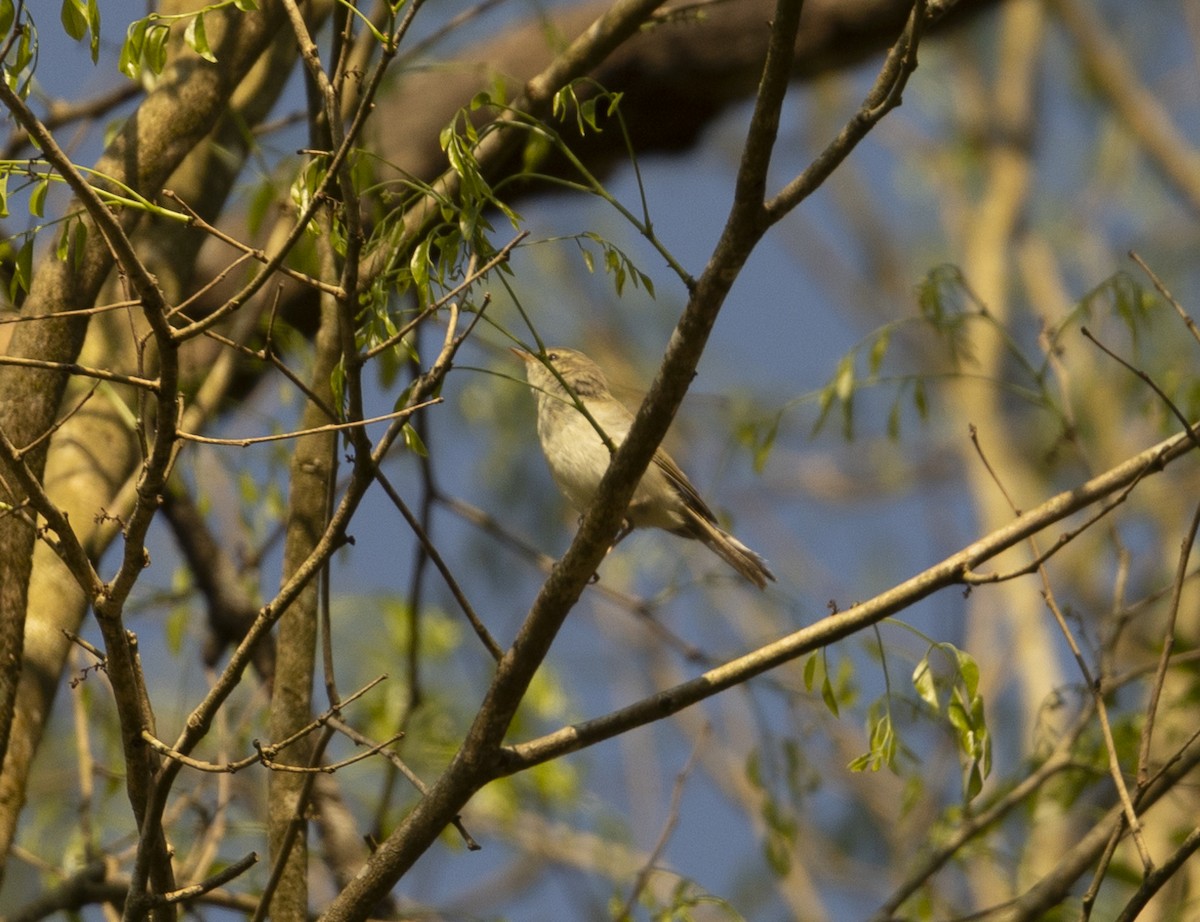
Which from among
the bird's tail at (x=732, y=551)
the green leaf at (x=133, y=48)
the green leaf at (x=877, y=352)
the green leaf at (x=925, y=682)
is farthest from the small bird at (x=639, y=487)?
the green leaf at (x=133, y=48)

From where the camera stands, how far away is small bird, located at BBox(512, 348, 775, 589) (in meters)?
5.43

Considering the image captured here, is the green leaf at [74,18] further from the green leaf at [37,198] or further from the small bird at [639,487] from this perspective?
the small bird at [639,487]

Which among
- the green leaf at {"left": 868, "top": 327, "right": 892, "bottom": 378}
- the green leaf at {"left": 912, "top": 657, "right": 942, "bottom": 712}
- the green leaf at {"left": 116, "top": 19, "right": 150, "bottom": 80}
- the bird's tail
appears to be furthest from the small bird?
the green leaf at {"left": 116, "top": 19, "right": 150, "bottom": 80}

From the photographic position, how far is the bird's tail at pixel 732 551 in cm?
554

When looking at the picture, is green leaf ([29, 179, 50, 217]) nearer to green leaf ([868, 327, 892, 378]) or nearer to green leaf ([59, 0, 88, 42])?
green leaf ([59, 0, 88, 42])

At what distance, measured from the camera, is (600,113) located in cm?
660

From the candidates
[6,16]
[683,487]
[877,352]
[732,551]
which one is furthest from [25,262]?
[732,551]

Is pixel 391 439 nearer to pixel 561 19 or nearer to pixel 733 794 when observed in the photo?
pixel 561 19

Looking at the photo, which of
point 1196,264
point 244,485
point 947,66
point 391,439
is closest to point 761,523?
point 1196,264

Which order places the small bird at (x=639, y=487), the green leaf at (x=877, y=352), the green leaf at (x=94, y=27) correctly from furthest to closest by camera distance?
the small bird at (x=639, y=487) → the green leaf at (x=877, y=352) → the green leaf at (x=94, y=27)

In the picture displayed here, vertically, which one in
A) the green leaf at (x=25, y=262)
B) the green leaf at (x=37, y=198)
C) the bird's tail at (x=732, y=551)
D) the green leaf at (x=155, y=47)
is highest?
the bird's tail at (x=732, y=551)

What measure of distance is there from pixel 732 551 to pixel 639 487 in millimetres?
468

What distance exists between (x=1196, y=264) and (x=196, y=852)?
1089 cm

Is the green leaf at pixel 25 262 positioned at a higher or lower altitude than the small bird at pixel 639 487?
lower
